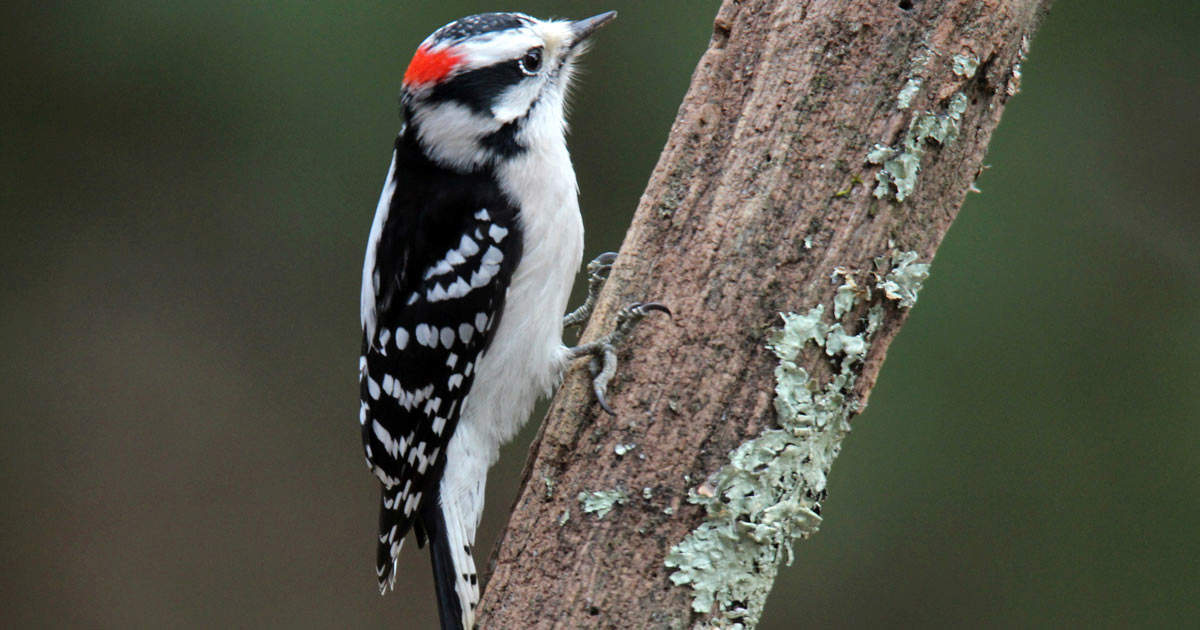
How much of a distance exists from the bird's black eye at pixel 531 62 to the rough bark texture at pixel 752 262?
2.31ft

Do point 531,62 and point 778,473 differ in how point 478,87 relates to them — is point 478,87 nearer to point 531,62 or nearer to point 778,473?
point 531,62

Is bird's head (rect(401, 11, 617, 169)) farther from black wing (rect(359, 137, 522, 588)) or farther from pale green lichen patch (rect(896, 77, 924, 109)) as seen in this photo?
pale green lichen patch (rect(896, 77, 924, 109))

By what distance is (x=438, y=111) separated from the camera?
274cm

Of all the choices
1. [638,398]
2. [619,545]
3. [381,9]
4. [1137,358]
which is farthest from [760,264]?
[1137,358]

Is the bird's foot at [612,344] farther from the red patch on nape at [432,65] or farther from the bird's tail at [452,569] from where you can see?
the red patch on nape at [432,65]

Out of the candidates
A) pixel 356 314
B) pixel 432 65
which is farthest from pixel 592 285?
pixel 356 314

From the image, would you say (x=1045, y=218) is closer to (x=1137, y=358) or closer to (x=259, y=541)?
(x=1137, y=358)

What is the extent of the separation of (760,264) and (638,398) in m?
0.32

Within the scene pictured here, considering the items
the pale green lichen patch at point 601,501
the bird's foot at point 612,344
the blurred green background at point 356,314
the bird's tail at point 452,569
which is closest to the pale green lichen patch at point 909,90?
the bird's foot at point 612,344

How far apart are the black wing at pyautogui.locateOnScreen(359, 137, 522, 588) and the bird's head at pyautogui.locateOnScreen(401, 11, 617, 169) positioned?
0.08 m

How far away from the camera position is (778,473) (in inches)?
82.4

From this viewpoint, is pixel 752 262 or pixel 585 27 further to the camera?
pixel 585 27

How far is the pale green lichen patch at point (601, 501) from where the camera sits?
6.87ft

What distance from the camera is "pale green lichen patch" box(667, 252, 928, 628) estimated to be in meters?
2.07
